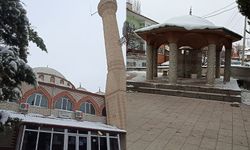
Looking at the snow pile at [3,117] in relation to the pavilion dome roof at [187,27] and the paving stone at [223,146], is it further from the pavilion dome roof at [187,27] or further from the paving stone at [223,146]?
the pavilion dome roof at [187,27]

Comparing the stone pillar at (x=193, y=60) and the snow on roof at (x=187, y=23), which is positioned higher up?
the snow on roof at (x=187, y=23)

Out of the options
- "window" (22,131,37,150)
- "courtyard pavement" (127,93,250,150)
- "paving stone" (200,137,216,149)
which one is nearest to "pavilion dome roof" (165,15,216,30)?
"courtyard pavement" (127,93,250,150)

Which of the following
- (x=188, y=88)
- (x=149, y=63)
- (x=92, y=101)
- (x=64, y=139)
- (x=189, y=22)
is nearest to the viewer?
(x=64, y=139)

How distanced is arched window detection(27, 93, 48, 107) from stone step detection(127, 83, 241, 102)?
11.3m

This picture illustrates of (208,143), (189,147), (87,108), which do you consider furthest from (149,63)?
(87,108)

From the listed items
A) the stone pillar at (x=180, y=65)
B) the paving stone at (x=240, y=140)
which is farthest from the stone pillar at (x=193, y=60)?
the paving stone at (x=240, y=140)

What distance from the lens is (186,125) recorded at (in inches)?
356

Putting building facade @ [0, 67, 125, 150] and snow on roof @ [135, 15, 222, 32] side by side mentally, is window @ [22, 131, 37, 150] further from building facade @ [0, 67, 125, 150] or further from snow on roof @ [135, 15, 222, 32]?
snow on roof @ [135, 15, 222, 32]

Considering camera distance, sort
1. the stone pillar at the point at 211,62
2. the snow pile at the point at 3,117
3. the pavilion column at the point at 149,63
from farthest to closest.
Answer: the pavilion column at the point at 149,63, the stone pillar at the point at 211,62, the snow pile at the point at 3,117

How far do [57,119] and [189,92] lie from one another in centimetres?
1137

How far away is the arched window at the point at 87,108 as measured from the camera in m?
4.34

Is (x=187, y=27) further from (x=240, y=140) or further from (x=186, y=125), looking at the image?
(x=240, y=140)

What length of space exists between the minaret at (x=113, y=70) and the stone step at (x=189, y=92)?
1013 cm

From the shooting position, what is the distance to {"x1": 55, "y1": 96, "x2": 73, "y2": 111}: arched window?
4.15 metres
